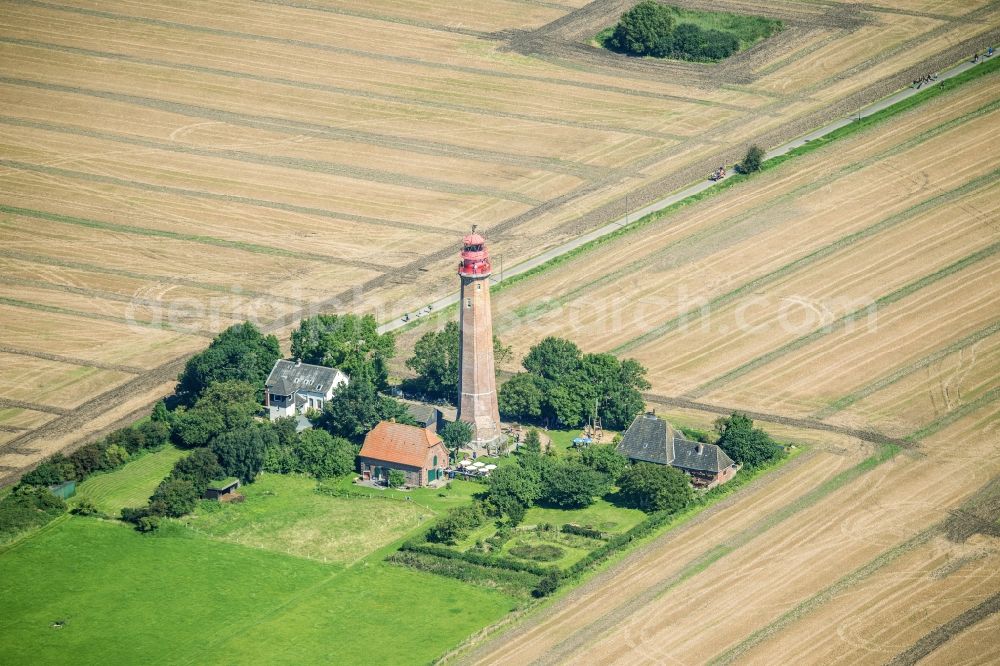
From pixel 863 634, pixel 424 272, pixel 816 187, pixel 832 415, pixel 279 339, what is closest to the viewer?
pixel 863 634

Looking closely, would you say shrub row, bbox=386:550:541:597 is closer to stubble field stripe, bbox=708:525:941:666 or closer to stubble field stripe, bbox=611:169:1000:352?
stubble field stripe, bbox=708:525:941:666

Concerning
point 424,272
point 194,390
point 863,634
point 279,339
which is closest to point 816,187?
point 424,272

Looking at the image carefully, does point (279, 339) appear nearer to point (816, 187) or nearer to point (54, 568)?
point (54, 568)

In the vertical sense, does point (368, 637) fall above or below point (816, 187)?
below

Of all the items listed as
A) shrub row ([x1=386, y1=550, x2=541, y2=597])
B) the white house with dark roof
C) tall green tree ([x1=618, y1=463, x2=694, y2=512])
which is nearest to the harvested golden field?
tall green tree ([x1=618, y1=463, x2=694, y2=512])

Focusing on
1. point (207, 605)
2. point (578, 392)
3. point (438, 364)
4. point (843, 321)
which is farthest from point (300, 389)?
point (843, 321)
